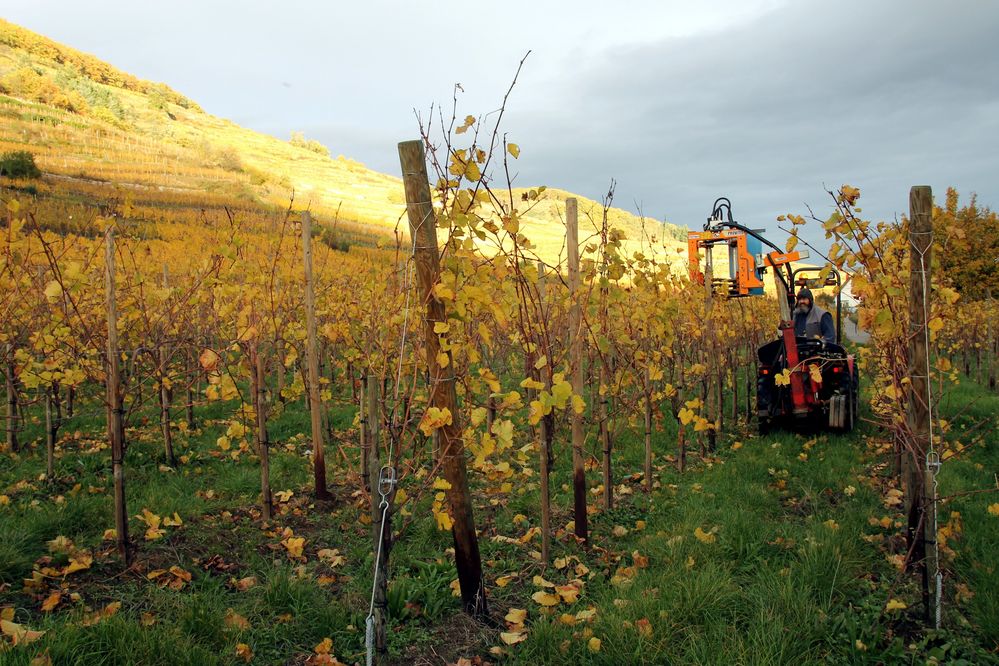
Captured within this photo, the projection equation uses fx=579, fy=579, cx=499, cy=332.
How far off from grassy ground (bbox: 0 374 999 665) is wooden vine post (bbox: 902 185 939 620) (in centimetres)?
34

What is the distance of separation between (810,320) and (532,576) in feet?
16.5

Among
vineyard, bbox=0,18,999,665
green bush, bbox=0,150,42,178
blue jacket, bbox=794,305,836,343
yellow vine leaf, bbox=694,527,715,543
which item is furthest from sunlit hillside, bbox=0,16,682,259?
yellow vine leaf, bbox=694,527,715,543

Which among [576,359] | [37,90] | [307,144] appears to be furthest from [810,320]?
[307,144]

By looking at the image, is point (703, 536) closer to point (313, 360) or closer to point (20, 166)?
point (313, 360)

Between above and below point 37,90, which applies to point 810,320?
below

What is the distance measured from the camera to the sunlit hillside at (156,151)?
135 feet

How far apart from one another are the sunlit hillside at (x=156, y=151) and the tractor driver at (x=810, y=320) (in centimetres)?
1758

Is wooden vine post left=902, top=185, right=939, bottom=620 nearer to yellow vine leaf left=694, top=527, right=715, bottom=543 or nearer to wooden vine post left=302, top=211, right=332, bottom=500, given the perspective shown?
yellow vine leaf left=694, top=527, right=715, bottom=543

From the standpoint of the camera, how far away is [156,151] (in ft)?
185

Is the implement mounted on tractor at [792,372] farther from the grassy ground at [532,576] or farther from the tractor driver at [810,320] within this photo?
the grassy ground at [532,576]

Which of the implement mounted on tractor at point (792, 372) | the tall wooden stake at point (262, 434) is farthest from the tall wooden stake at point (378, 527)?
the implement mounted on tractor at point (792, 372)

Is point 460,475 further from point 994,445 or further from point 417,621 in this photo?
point 994,445

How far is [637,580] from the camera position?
3.40 m

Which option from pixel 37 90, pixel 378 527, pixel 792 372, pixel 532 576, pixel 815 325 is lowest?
pixel 532 576
